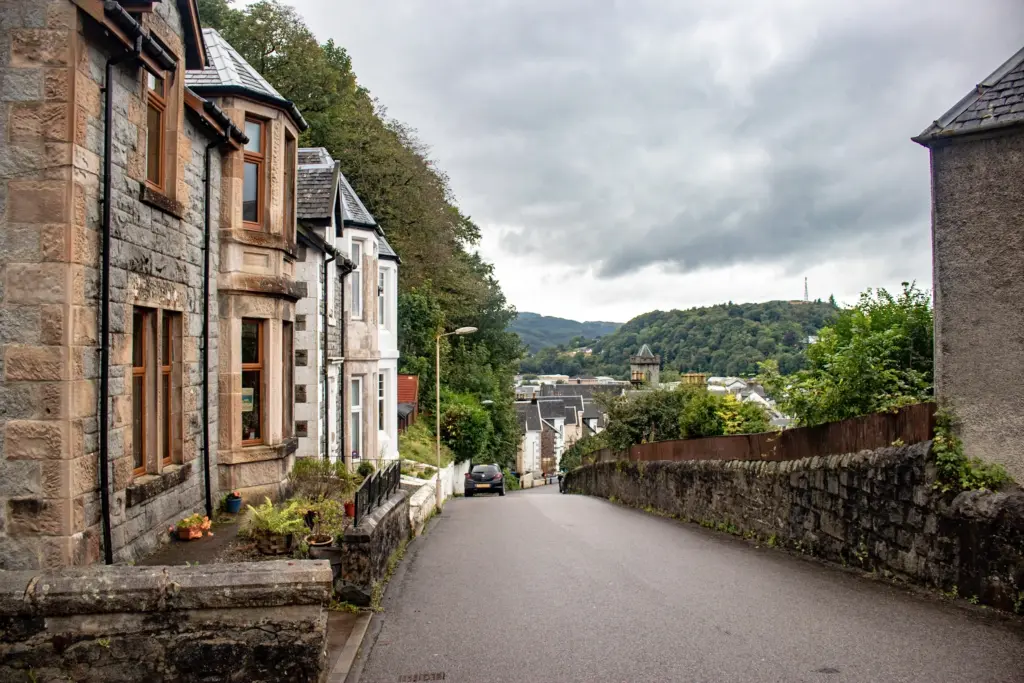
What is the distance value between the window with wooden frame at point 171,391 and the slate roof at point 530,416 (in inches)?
3377

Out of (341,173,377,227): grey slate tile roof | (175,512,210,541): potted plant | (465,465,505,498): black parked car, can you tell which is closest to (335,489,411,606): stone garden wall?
(175,512,210,541): potted plant

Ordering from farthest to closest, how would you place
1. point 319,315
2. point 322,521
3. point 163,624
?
point 319,315, point 322,521, point 163,624

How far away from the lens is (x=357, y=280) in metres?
21.1

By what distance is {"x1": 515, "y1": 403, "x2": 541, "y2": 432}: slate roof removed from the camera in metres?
98.6

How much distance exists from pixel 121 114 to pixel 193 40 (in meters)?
3.02

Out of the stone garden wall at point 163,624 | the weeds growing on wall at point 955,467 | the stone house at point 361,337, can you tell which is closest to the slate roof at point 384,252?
the stone house at point 361,337

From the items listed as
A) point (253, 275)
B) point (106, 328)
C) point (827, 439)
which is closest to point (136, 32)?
point (106, 328)

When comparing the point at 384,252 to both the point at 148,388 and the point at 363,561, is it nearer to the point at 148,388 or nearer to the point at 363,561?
the point at 148,388

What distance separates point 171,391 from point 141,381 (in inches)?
42.3

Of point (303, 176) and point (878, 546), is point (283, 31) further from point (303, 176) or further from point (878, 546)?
point (878, 546)

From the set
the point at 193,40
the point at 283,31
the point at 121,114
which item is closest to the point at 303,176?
the point at 193,40

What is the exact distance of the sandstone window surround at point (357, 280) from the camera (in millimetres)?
21031

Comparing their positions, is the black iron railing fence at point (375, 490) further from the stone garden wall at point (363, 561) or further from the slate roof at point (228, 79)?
the slate roof at point (228, 79)

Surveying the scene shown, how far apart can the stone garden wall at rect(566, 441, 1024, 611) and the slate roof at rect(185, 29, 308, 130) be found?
9381mm
